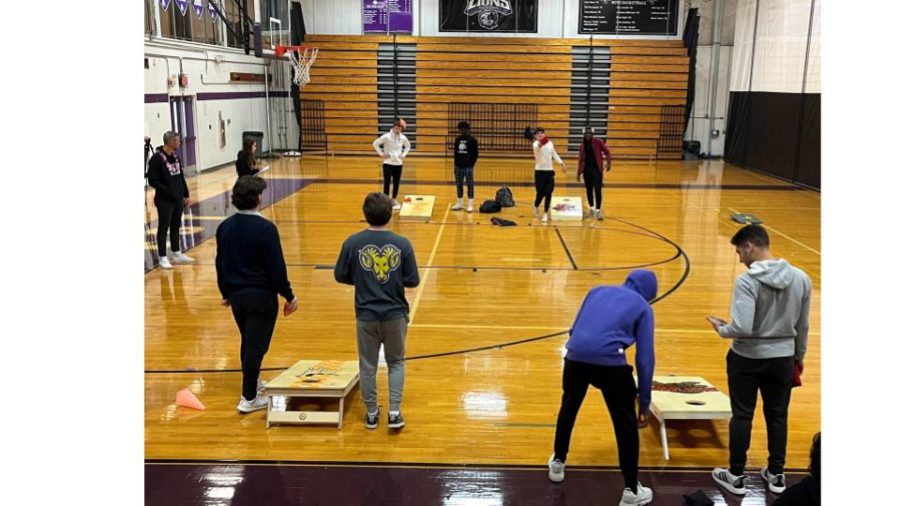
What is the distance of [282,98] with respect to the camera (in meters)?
26.4

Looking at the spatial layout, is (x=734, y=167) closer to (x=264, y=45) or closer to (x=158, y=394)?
(x=264, y=45)

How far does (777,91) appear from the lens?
67.9 ft

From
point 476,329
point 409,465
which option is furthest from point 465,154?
point 409,465

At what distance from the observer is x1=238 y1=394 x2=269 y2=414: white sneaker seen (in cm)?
543

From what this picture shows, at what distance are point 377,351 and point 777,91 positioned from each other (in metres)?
19.4

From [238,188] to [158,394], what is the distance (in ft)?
6.64

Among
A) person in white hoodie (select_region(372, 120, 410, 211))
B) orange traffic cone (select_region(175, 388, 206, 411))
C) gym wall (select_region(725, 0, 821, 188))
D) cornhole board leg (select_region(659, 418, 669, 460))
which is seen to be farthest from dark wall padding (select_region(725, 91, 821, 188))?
orange traffic cone (select_region(175, 388, 206, 411))

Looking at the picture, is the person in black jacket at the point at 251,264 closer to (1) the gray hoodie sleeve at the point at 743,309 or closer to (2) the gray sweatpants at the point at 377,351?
(2) the gray sweatpants at the point at 377,351

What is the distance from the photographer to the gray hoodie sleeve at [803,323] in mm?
3994

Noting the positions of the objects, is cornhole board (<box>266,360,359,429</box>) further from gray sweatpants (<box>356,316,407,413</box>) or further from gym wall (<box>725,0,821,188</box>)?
gym wall (<box>725,0,821,188</box>)

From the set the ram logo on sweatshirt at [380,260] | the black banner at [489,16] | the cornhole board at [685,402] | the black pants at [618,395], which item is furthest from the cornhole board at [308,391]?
the black banner at [489,16]

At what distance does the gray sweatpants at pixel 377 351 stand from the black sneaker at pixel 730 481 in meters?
2.21

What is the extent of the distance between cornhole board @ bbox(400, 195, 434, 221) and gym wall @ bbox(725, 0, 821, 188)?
35.3ft

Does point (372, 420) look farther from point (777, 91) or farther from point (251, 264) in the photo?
point (777, 91)
